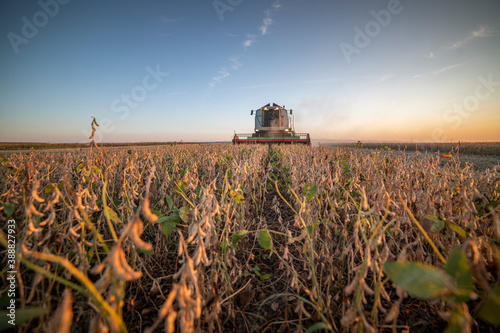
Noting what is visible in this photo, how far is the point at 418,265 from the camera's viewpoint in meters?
0.57

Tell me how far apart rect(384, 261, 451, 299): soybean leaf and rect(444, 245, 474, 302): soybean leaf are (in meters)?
0.09

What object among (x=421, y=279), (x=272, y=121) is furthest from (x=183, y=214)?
(x=272, y=121)

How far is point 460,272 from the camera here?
2.03ft

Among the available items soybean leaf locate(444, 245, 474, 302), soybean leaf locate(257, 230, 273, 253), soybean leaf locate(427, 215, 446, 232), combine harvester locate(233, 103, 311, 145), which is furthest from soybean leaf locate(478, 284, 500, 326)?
combine harvester locate(233, 103, 311, 145)

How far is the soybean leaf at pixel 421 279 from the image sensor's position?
52 centimetres

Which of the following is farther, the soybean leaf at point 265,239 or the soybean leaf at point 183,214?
the soybean leaf at point 183,214

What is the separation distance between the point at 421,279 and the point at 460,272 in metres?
0.20

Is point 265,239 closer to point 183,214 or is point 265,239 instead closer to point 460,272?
point 183,214

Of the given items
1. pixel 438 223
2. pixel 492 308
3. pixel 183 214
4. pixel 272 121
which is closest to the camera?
pixel 492 308

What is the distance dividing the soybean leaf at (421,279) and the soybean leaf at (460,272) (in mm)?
88

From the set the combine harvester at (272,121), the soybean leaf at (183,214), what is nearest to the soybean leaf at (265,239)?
the soybean leaf at (183,214)

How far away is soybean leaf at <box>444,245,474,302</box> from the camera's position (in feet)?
1.94

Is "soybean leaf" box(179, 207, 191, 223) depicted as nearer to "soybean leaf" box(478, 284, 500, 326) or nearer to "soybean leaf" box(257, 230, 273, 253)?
"soybean leaf" box(257, 230, 273, 253)

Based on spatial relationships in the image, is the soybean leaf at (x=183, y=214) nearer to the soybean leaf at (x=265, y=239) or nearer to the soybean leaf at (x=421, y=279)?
the soybean leaf at (x=265, y=239)
